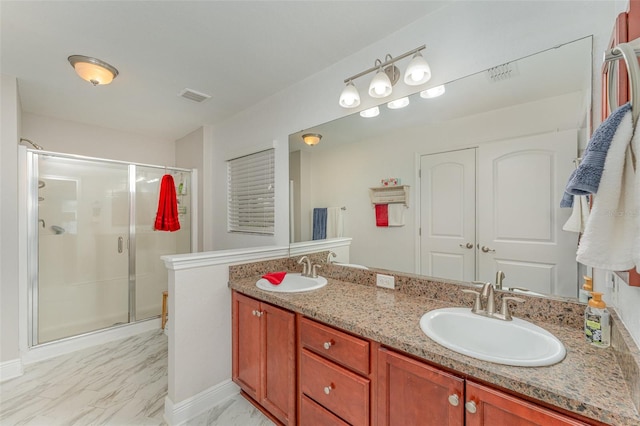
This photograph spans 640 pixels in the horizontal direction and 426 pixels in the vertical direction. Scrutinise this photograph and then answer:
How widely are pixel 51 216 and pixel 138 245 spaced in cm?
85

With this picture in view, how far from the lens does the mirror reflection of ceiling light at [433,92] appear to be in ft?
4.97

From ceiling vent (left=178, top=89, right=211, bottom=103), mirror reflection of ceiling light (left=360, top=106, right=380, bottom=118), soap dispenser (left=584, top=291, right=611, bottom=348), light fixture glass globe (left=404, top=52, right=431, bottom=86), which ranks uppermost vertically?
ceiling vent (left=178, top=89, right=211, bottom=103)

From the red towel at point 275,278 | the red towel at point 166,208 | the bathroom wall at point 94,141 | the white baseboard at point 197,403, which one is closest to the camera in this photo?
the white baseboard at point 197,403

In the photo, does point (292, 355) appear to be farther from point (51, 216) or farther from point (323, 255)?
point (51, 216)

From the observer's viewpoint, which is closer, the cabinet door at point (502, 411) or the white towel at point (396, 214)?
the cabinet door at point (502, 411)

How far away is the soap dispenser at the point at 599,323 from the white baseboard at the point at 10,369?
380 centimetres

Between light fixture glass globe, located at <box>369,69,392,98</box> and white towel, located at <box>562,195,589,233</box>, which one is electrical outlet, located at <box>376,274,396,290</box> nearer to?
white towel, located at <box>562,195,589,233</box>

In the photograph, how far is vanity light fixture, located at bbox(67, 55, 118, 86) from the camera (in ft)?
6.29

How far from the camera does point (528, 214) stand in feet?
4.13

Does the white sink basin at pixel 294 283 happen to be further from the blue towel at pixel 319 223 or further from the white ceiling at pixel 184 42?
the white ceiling at pixel 184 42

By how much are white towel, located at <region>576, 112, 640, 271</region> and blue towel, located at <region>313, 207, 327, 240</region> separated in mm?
1630

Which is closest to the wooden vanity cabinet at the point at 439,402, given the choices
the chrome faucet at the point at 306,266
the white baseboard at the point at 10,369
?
the chrome faucet at the point at 306,266

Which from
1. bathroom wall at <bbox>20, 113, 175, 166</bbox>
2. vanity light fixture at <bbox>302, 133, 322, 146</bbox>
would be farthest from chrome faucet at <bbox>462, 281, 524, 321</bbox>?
bathroom wall at <bbox>20, 113, 175, 166</bbox>

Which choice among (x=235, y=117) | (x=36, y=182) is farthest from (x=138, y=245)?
(x=235, y=117)
